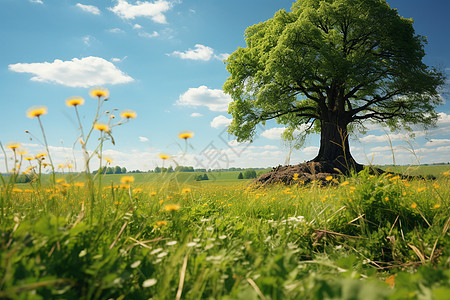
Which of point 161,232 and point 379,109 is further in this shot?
point 379,109

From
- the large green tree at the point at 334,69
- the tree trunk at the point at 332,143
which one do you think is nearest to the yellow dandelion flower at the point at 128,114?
the large green tree at the point at 334,69

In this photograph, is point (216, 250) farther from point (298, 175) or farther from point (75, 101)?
point (298, 175)

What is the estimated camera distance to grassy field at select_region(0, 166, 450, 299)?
1047mm

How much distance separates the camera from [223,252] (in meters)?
1.48

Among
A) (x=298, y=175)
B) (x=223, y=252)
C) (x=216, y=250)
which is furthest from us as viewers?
(x=298, y=175)

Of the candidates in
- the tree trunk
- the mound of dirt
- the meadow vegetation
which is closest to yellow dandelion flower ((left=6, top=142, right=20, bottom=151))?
the meadow vegetation

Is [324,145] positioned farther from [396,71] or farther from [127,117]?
[127,117]

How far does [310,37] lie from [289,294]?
1344 cm

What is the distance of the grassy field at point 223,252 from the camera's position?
3.43ft

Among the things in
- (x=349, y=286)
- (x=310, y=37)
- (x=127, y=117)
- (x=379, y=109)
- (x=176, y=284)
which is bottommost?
(x=176, y=284)

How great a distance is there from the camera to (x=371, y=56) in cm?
1323

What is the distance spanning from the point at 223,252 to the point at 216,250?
0.38 ft

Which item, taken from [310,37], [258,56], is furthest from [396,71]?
[258,56]

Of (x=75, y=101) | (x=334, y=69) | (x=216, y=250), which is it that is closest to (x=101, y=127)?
(x=75, y=101)
